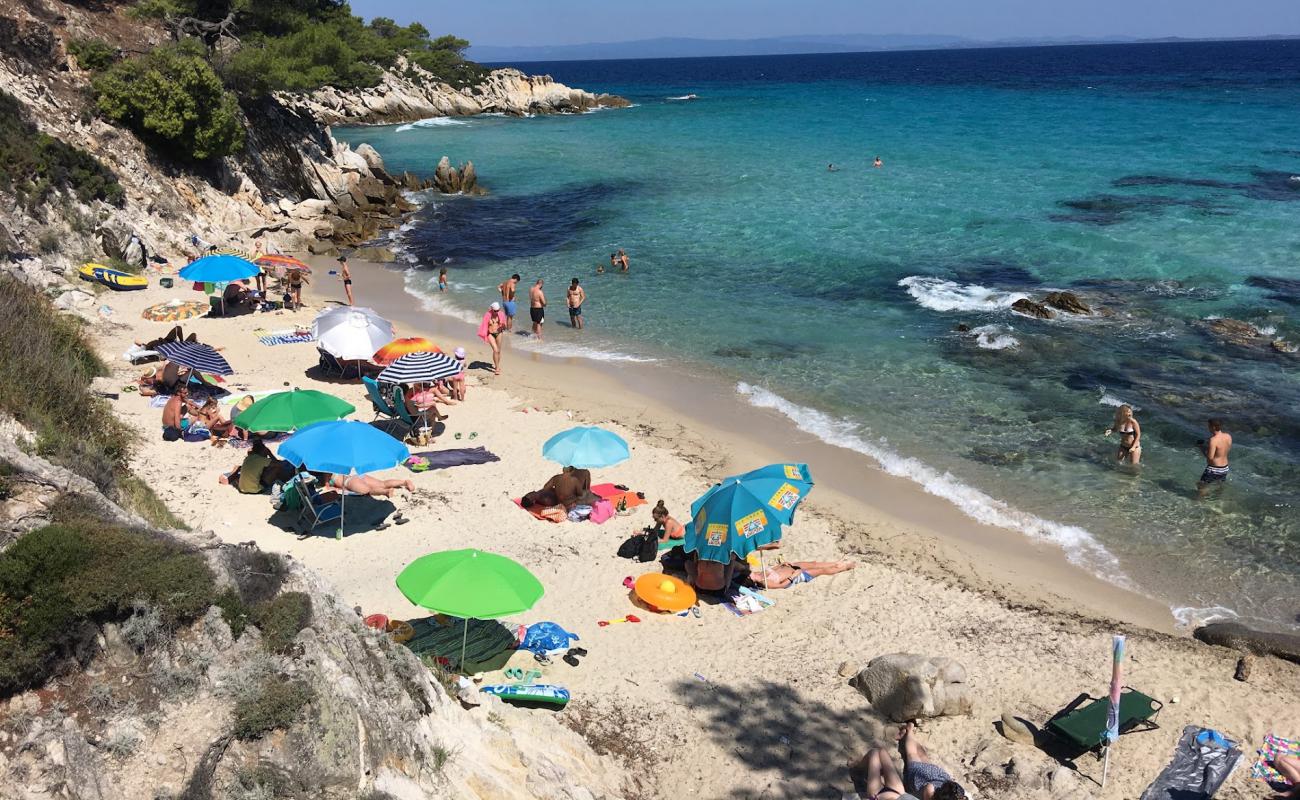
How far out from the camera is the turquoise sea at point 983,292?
14406 millimetres

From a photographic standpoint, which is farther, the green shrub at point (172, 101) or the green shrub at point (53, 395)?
the green shrub at point (172, 101)

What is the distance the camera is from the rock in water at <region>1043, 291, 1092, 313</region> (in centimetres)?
2319

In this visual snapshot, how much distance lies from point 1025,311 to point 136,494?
19.6 metres

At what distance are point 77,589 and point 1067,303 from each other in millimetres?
22702

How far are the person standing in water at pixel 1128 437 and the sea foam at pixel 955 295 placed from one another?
28.7 ft

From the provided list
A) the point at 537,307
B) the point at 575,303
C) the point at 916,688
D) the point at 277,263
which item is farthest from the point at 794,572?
the point at 277,263

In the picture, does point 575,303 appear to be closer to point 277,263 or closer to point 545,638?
point 277,263

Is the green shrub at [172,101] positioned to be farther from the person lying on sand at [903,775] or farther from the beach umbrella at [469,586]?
the person lying on sand at [903,775]

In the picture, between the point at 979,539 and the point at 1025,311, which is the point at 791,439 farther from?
the point at 1025,311

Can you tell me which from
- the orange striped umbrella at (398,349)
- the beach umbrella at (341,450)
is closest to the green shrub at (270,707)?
the beach umbrella at (341,450)

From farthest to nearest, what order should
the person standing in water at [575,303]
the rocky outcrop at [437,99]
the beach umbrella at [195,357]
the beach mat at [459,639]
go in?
1. the rocky outcrop at [437,99]
2. the person standing in water at [575,303]
3. the beach umbrella at [195,357]
4. the beach mat at [459,639]

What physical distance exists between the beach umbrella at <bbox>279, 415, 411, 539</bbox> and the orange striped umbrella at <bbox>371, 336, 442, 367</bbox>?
16.1ft

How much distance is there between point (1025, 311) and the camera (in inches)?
911

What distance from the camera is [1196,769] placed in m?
8.39
